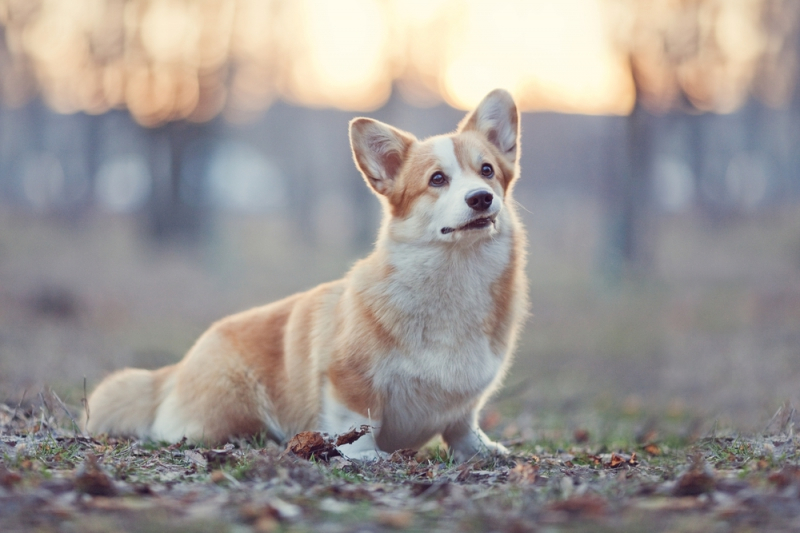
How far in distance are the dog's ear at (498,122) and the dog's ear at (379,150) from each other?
1.61ft

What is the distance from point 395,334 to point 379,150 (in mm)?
1288

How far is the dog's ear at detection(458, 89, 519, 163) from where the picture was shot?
484 cm

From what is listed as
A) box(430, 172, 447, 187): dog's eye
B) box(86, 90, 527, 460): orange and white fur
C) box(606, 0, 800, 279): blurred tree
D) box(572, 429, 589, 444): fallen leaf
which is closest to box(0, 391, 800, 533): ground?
box(86, 90, 527, 460): orange and white fur

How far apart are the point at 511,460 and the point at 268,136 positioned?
44.8 m

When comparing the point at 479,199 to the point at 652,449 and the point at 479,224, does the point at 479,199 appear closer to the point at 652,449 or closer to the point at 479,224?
the point at 479,224

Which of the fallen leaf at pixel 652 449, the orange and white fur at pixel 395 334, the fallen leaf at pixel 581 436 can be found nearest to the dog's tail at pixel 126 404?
the orange and white fur at pixel 395 334

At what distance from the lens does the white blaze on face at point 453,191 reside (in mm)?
4102

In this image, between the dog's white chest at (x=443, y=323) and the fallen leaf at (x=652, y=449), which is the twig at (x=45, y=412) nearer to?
the dog's white chest at (x=443, y=323)

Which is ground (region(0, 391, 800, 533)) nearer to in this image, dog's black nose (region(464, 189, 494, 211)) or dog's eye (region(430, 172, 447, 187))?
dog's black nose (region(464, 189, 494, 211))

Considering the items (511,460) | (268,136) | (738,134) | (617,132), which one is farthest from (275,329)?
(268,136)

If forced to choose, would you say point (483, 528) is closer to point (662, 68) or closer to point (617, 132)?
point (662, 68)

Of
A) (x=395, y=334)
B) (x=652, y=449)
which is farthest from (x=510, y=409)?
(x=395, y=334)

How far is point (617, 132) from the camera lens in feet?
62.2

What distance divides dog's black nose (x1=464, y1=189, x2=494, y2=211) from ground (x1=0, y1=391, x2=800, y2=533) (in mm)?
1436
